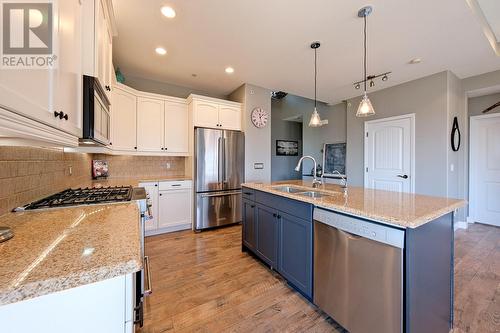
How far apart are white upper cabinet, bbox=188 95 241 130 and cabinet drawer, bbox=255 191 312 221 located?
1805mm

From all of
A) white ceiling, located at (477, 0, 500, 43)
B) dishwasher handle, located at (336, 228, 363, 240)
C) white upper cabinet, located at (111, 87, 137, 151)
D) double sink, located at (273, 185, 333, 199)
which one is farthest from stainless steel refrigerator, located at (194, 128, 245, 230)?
white ceiling, located at (477, 0, 500, 43)

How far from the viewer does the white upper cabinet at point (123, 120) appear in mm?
2980

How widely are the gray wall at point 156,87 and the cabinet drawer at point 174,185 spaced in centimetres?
174

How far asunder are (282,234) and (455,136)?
12.1 feet

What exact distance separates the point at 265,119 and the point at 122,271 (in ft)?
12.4

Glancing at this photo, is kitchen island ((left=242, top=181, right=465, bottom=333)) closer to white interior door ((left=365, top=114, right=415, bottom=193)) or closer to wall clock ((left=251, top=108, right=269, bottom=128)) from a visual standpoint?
wall clock ((left=251, top=108, right=269, bottom=128))

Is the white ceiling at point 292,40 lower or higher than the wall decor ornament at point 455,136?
higher

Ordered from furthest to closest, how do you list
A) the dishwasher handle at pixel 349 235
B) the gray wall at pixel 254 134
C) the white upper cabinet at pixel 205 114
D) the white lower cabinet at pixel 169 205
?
the gray wall at pixel 254 134 → the white upper cabinet at pixel 205 114 → the white lower cabinet at pixel 169 205 → the dishwasher handle at pixel 349 235

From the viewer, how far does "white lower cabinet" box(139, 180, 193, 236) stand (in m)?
3.21

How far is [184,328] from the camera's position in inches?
58.4

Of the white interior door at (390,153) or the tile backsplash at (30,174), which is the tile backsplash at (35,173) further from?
the white interior door at (390,153)

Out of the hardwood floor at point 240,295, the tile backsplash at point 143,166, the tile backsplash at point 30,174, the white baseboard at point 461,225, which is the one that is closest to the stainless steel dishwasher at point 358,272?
the hardwood floor at point 240,295

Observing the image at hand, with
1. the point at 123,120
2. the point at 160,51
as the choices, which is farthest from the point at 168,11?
the point at 123,120

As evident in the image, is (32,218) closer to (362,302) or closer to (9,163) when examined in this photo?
(9,163)
